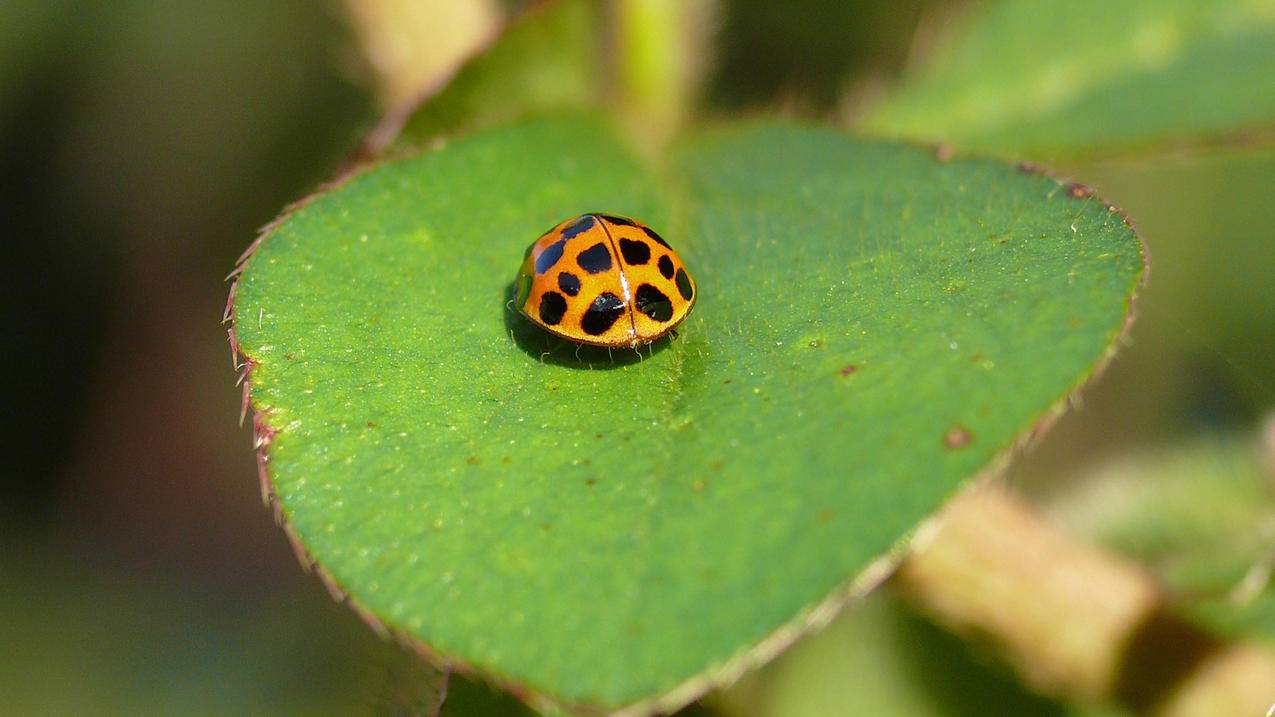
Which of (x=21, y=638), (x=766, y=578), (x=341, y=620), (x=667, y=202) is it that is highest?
(x=766, y=578)

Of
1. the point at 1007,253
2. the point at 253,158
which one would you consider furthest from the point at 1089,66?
the point at 253,158

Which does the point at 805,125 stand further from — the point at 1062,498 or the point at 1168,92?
the point at 1062,498

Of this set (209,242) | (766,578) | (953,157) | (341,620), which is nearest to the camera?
(766,578)

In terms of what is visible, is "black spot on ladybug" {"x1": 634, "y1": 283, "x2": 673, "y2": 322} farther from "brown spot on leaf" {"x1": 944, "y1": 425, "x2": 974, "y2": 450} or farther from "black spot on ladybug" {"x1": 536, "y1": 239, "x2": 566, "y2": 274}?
"brown spot on leaf" {"x1": 944, "y1": 425, "x2": 974, "y2": 450}

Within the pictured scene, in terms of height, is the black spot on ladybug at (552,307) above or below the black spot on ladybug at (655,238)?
below

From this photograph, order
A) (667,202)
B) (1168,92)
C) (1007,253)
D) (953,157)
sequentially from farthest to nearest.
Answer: (1168,92), (667,202), (953,157), (1007,253)

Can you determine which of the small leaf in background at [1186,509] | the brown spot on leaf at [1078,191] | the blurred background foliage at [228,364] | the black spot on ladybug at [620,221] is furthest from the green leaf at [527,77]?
the small leaf in background at [1186,509]

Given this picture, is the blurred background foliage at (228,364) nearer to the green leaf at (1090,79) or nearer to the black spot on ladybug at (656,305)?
the green leaf at (1090,79)
